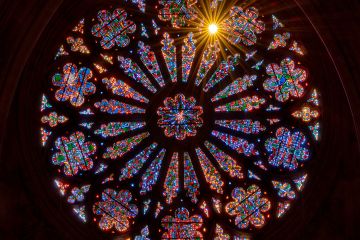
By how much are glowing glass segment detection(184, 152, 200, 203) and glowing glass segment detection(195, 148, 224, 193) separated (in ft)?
0.68

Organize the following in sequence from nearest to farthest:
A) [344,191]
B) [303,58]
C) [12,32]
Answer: [12,32] → [344,191] → [303,58]

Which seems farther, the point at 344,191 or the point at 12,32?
the point at 344,191

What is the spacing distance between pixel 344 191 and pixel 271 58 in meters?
3.03

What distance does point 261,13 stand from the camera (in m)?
16.2

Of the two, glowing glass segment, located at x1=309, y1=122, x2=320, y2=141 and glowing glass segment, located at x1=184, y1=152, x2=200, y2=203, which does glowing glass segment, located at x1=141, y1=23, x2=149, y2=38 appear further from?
glowing glass segment, located at x1=309, y1=122, x2=320, y2=141

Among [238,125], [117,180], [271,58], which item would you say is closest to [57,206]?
[117,180]

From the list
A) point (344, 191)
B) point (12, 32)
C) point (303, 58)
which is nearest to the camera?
point (12, 32)

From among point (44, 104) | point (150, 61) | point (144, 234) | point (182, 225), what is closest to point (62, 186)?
point (44, 104)

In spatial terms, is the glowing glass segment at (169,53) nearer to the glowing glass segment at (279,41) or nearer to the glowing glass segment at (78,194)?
the glowing glass segment at (279,41)

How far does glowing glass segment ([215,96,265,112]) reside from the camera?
1591 centimetres

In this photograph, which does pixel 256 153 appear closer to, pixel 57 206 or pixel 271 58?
pixel 271 58

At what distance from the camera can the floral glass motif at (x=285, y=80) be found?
1588 centimetres

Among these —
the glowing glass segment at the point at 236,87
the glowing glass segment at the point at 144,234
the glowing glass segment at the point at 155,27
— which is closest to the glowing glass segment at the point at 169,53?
the glowing glass segment at the point at 155,27

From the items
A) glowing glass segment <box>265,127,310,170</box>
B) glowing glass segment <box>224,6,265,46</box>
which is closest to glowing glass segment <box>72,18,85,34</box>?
glowing glass segment <box>224,6,265,46</box>
